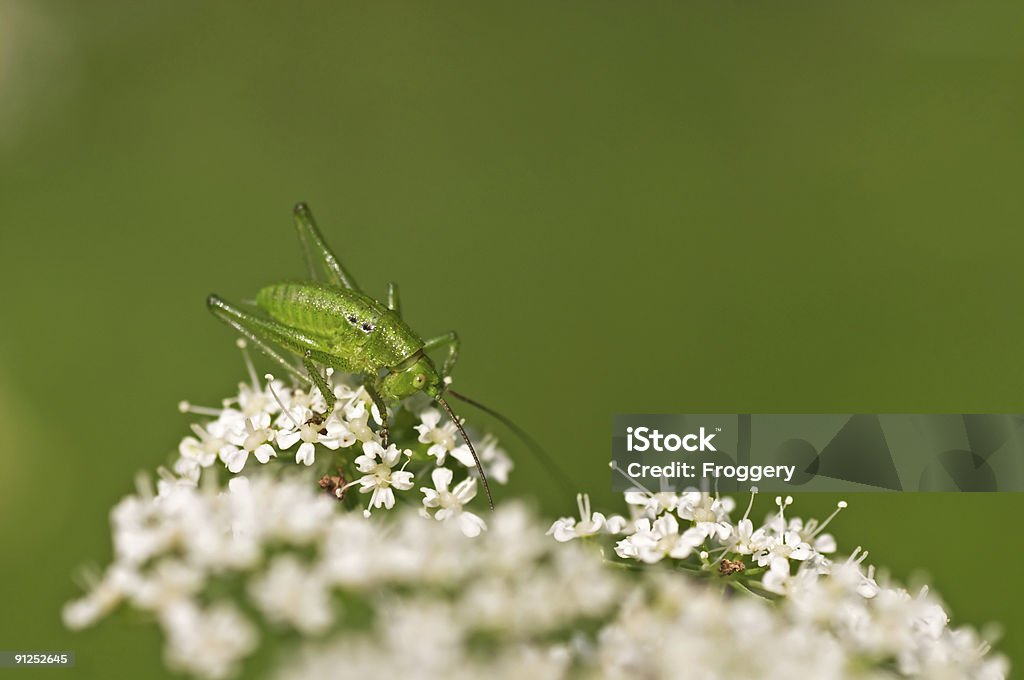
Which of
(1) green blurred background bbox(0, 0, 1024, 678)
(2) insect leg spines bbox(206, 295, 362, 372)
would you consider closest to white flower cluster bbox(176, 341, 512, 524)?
(2) insect leg spines bbox(206, 295, 362, 372)

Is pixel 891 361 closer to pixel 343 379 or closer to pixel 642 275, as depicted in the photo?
pixel 642 275

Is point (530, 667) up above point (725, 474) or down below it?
below

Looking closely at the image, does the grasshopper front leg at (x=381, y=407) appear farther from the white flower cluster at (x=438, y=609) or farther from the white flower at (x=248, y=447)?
the white flower cluster at (x=438, y=609)

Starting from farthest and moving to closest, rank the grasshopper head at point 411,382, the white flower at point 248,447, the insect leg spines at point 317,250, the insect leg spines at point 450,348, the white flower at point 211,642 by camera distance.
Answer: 1. the insect leg spines at point 317,250
2. the insect leg spines at point 450,348
3. the grasshopper head at point 411,382
4. the white flower at point 248,447
5. the white flower at point 211,642

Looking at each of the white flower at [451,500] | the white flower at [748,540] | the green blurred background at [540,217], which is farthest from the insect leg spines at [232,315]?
the white flower at [748,540]

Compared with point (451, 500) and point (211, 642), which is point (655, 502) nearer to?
point (451, 500)

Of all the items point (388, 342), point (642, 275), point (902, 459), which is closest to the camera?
point (388, 342)

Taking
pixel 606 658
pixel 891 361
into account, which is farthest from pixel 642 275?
pixel 606 658
